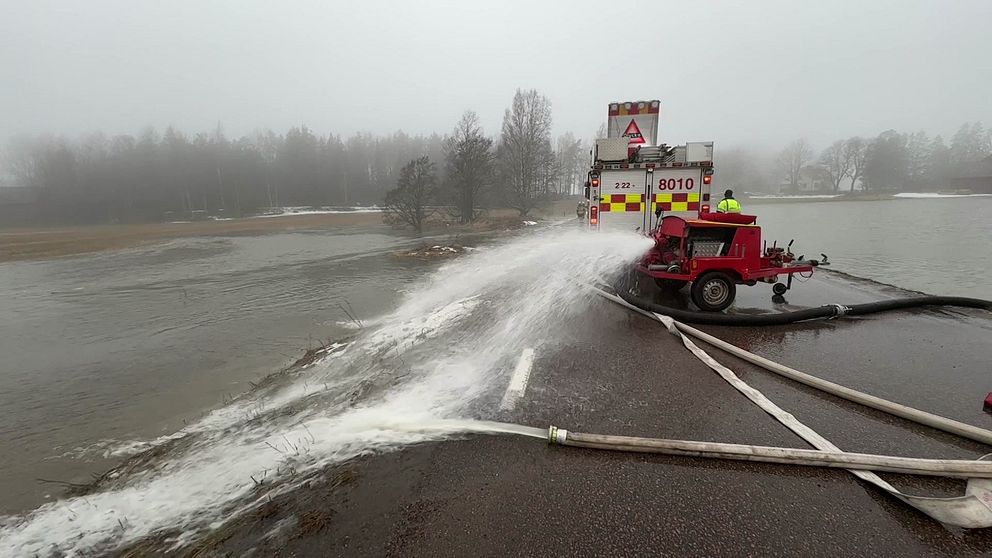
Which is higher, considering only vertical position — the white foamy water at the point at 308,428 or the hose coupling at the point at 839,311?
the hose coupling at the point at 839,311

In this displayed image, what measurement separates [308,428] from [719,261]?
19.8 feet

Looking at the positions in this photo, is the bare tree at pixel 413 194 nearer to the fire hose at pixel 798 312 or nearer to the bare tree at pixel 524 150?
the bare tree at pixel 524 150

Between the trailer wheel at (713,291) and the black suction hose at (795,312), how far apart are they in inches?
7.8

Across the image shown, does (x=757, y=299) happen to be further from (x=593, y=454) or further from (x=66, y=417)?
(x=66, y=417)

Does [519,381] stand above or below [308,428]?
above

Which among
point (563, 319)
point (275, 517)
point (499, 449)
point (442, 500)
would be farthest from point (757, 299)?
point (275, 517)

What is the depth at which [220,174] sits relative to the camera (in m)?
86.4

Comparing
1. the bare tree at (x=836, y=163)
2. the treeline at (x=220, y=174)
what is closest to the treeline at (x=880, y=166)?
the bare tree at (x=836, y=163)

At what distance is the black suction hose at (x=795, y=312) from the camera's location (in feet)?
19.4

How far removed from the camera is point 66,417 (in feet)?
18.3

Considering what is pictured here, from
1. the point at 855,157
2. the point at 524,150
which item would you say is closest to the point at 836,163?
the point at 855,157

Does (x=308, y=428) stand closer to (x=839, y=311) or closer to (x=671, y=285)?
Answer: (x=671, y=285)

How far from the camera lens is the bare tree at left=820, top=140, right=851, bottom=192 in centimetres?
9094

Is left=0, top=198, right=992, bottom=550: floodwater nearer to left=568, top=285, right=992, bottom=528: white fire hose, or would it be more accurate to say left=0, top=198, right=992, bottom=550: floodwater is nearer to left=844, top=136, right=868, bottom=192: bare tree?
left=568, top=285, right=992, bottom=528: white fire hose
